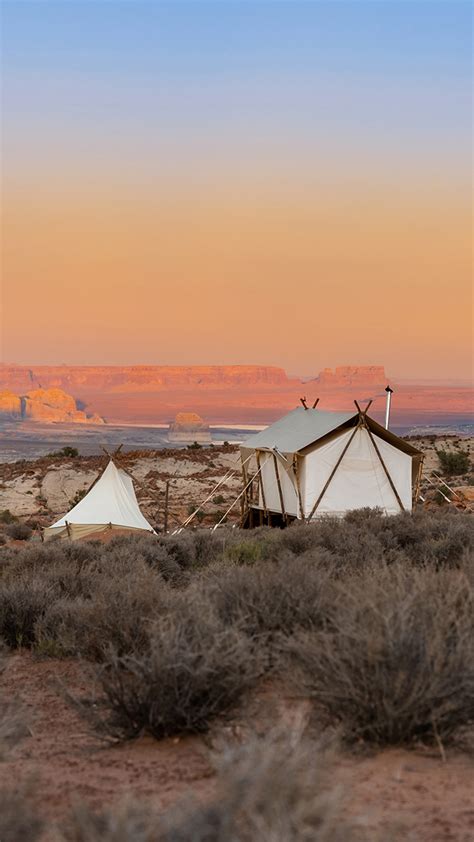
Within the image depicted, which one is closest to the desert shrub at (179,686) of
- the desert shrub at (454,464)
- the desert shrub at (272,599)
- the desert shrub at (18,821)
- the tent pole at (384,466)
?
the desert shrub at (272,599)

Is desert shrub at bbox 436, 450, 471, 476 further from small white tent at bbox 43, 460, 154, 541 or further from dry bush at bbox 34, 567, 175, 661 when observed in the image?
dry bush at bbox 34, 567, 175, 661

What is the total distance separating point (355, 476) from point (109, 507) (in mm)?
6271

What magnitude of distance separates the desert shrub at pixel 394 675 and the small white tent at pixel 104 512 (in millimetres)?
17428

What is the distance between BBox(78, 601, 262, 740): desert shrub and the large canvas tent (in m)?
17.3

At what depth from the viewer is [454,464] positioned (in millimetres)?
40062

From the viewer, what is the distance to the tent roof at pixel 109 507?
22.2 metres

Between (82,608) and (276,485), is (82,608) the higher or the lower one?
the higher one

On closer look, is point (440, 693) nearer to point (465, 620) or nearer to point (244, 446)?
point (465, 620)

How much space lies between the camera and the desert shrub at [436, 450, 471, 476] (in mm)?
39781

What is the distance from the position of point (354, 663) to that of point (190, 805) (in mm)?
1477

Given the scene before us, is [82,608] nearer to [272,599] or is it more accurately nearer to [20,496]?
[272,599]

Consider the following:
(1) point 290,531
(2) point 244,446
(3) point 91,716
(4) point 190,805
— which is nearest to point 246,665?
(3) point 91,716

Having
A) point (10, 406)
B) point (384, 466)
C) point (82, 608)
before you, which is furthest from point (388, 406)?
point (10, 406)

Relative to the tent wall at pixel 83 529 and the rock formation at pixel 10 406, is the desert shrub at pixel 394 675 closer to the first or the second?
the tent wall at pixel 83 529
